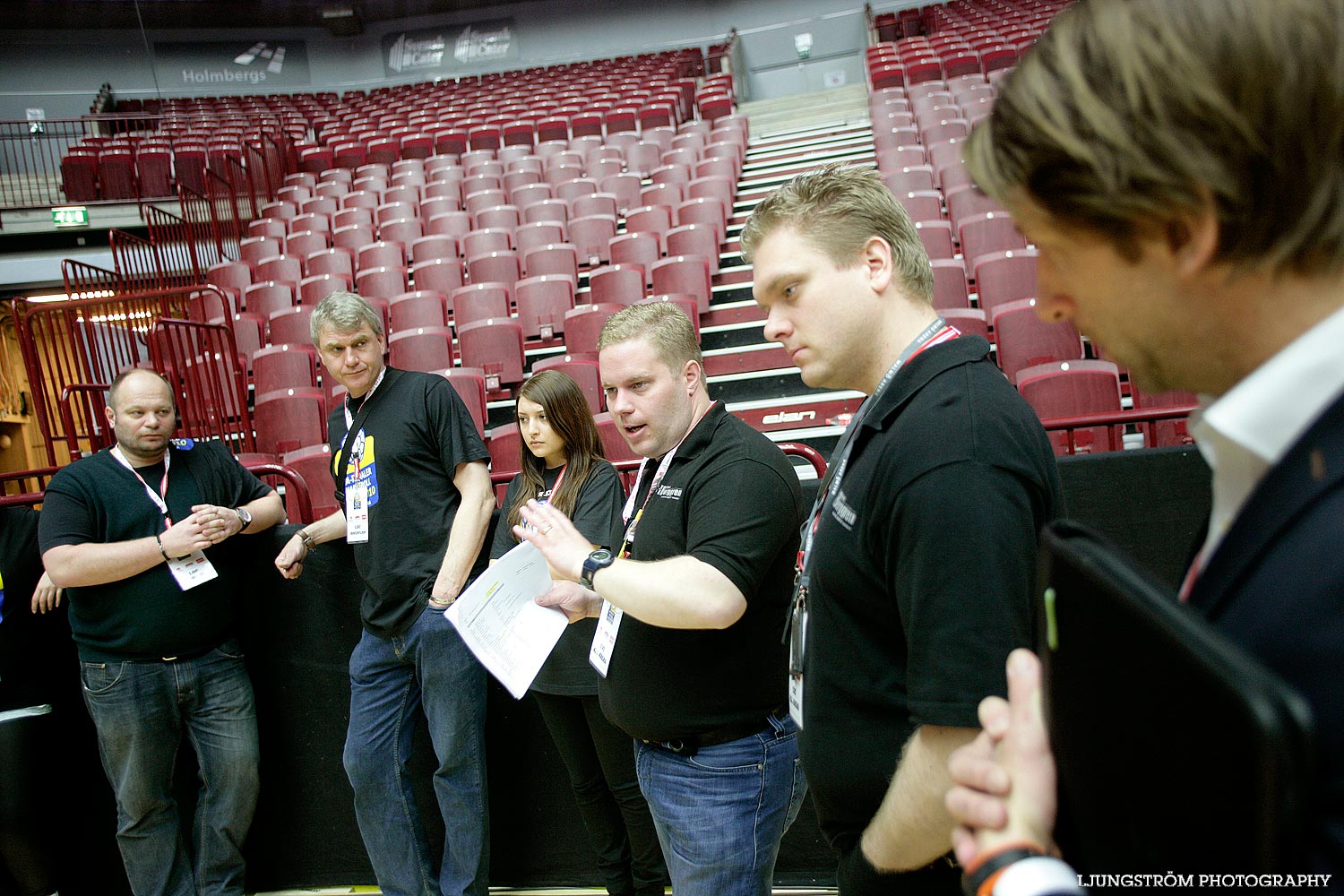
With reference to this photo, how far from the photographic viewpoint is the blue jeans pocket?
244 centimetres

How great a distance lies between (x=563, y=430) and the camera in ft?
8.05

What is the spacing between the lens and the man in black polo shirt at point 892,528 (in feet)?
2.91

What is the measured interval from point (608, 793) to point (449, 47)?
18.2m

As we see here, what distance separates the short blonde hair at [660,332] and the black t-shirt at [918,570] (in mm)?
699

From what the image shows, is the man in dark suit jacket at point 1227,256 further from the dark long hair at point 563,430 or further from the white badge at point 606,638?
the dark long hair at point 563,430

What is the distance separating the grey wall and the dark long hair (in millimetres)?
15097

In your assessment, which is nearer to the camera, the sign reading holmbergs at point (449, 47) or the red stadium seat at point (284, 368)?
the red stadium seat at point (284, 368)

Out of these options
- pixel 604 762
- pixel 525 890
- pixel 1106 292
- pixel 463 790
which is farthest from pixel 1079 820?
pixel 525 890

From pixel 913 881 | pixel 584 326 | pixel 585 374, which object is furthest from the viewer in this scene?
pixel 584 326

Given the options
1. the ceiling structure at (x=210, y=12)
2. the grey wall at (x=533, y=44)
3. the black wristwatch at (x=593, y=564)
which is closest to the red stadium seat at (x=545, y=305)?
the black wristwatch at (x=593, y=564)

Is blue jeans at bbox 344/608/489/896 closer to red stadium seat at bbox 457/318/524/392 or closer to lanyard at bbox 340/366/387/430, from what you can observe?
lanyard at bbox 340/366/387/430

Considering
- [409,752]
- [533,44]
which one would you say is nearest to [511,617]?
[409,752]

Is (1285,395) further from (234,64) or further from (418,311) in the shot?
(234,64)

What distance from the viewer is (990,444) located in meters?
0.93
